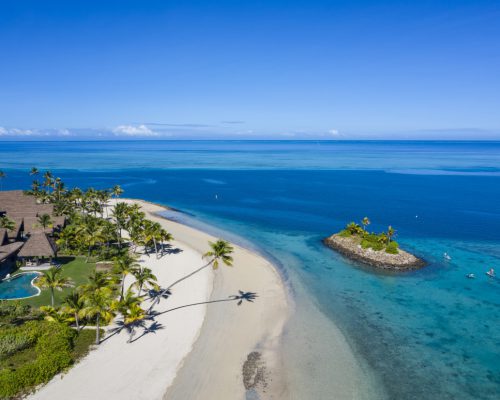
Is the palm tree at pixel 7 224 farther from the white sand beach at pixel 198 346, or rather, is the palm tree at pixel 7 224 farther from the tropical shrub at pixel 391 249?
the tropical shrub at pixel 391 249

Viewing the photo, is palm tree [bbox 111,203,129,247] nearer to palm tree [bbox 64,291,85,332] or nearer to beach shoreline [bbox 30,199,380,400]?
beach shoreline [bbox 30,199,380,400]

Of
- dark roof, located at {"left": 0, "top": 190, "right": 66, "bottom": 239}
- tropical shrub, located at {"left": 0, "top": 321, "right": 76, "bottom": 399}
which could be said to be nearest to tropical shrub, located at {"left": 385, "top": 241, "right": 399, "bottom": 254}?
tropical shrub, located at {"left": 0, "top": 321, "right": 76, "bottom": 399}

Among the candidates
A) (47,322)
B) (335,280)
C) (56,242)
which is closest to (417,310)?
(335,280)

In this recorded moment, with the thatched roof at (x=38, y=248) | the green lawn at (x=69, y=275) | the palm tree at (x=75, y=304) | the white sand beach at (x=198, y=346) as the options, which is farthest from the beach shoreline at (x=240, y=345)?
the thatched roof at (x=38, y=248)

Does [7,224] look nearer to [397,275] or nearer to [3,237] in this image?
[3,237]

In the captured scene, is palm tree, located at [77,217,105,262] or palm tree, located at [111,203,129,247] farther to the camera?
palm tree, located at [111,203,129,247]

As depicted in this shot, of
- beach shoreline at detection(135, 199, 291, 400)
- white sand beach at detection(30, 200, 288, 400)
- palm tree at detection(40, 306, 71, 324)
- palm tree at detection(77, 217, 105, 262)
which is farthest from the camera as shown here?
palm tree at detection(77, 217, 105, 262)
